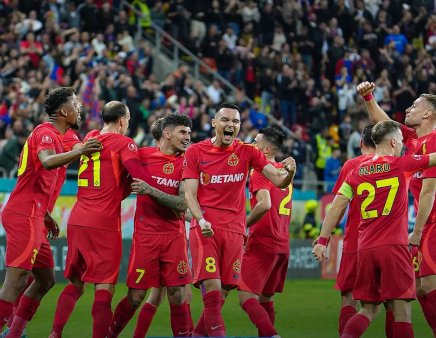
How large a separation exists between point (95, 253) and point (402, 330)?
3037 mm

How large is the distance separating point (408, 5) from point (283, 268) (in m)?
21.5

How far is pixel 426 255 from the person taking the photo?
33.7 feet

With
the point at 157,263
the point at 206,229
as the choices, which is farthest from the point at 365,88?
the point at 157,263

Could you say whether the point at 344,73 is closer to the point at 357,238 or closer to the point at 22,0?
the point at 22,0

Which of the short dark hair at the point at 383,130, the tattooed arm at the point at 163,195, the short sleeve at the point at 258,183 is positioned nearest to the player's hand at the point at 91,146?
the tattooed arm at the point at 163,195

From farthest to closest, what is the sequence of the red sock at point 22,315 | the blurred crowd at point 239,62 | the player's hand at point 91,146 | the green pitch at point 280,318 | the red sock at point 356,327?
the blurred crowd at point 239,62
the green pitch at point 280,318
the red sock at point 22,315
the player's hand at point 91,146
the red sock at point 356,327

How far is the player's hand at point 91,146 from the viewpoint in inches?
377

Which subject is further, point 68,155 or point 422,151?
point 422,151

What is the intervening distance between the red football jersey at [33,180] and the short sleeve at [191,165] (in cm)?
126

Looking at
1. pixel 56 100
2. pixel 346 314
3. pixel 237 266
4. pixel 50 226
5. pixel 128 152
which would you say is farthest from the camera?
pixel 50 226

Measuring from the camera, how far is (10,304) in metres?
9.68

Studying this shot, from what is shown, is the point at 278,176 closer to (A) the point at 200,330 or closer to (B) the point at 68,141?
(A) the point at 200,330

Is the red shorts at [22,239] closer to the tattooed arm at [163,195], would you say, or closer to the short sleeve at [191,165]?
the tattooed arm at [163,195]

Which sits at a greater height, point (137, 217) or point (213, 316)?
point (137, 217)
